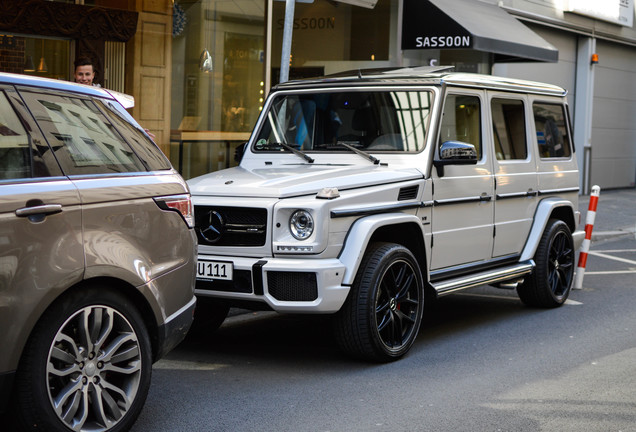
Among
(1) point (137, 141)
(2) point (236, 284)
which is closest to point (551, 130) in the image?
(2) point (236, 284)

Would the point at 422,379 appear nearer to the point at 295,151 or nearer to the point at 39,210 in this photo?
the point at 295,151

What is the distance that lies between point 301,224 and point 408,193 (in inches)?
40.5

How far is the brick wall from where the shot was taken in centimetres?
1018

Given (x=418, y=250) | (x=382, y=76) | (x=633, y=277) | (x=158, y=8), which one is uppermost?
(x=158, y=8)

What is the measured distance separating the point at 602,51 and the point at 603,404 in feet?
65.8

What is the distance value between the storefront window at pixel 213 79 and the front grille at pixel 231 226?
6.41 metres

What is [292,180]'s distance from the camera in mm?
6309

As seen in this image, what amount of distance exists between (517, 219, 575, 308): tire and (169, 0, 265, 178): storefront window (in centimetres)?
562

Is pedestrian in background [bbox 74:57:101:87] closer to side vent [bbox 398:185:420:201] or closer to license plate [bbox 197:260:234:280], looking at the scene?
license plate [bbox 197:260:234:280]

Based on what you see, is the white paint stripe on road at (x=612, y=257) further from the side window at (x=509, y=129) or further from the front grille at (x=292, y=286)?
the front grille at (x=292, y=286)

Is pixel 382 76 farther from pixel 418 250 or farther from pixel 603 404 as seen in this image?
pixel 603 404

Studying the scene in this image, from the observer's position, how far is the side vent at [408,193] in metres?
6.63

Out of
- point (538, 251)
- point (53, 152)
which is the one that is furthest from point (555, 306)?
point (53, 152)

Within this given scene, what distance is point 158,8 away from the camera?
480 inches
